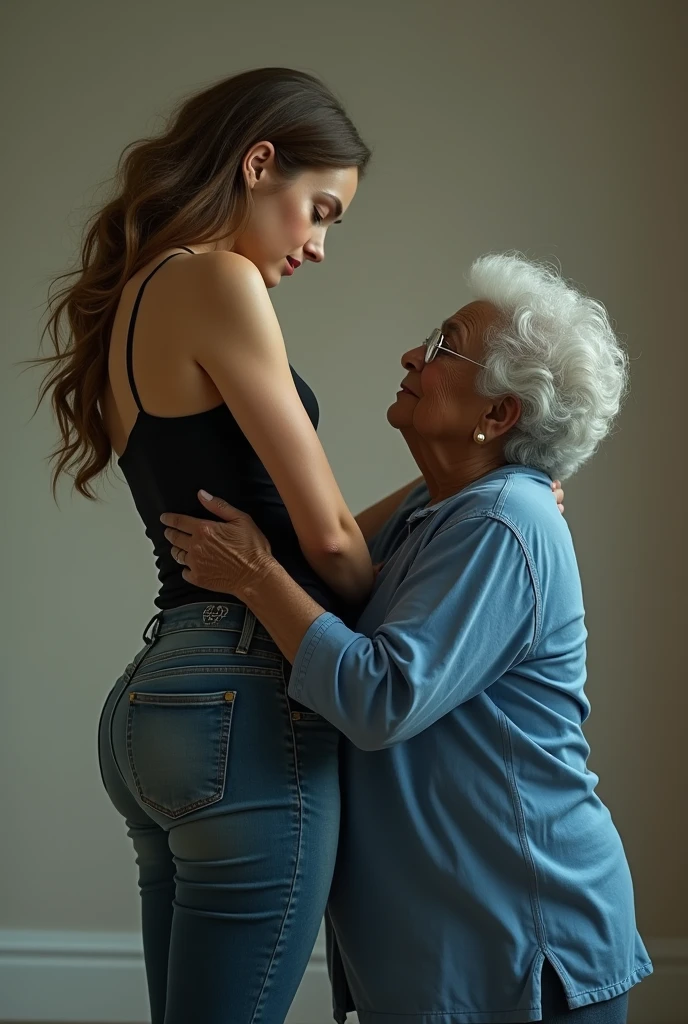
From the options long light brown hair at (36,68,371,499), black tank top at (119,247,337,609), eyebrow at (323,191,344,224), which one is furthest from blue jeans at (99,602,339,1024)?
eyebrow at (323,191,344,224)

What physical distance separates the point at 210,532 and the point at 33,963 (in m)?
2.16

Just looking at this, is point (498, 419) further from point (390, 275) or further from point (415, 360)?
point (390, 275)

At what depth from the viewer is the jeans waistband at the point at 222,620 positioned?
1.45 metres

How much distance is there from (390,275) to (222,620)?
180 cm

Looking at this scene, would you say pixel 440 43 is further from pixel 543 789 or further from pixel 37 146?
pixel 543 789

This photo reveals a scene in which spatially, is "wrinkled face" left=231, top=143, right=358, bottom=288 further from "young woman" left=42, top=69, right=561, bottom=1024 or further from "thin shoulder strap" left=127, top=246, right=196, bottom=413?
"thin shoulder strap" left=127, top=246, right=196, bottom=413

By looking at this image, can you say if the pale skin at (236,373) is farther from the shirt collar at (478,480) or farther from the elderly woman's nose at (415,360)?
the elderly woman's nose at (415,360)

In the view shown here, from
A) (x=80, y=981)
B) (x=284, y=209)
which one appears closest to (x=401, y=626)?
(x=284, y=209)

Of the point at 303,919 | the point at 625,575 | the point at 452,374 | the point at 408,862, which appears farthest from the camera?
the point at 625,575

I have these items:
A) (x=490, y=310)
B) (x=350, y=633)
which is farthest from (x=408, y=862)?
(x=490, y=310)

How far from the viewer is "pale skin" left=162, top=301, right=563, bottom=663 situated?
1.44m

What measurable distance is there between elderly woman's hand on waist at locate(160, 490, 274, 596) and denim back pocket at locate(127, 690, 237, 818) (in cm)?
16

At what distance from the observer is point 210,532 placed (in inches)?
57.3

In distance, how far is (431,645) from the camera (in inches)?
56.1
